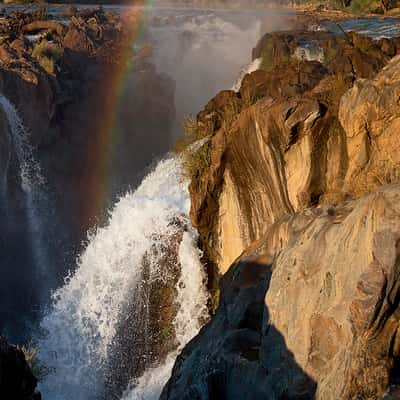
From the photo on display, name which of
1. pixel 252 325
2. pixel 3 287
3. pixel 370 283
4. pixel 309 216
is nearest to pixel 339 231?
pixel 370 283

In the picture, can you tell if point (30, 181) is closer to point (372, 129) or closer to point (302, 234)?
point (372, 129)

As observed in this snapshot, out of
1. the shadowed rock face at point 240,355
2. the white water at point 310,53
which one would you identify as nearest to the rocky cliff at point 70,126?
the white water at point 310,53

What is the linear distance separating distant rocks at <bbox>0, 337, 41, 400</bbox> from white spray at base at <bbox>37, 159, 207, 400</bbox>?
14.3 feet

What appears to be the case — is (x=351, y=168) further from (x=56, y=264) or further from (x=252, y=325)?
(x=56, y=264)

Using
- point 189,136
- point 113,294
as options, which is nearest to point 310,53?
point 189,136

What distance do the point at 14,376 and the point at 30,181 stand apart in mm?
16354

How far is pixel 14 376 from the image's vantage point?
907 cm

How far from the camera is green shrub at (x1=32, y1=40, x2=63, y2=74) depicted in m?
27.5

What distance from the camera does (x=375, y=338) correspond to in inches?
241

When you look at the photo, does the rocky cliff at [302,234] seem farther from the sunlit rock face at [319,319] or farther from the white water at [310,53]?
the white water at [310,53]

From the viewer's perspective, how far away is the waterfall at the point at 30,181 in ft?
77.2

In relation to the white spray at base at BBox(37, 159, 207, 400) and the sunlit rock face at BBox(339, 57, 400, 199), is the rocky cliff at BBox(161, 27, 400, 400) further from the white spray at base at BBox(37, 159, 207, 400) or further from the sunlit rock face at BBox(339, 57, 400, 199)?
the white spray at base at BBox(37, 159, 207, 400)

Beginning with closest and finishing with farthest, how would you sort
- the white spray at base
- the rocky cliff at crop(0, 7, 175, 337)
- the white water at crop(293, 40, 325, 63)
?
the white spray at base, the white water at crop(293, 40, 325, 63), the rocky cliff at crop(0, 7, 175, 337)

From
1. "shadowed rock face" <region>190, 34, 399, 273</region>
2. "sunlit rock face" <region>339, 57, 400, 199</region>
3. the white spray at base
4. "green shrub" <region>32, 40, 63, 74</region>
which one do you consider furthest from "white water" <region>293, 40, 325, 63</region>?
"sunlit rock face" <region>339, 57, 400, 199</region>
